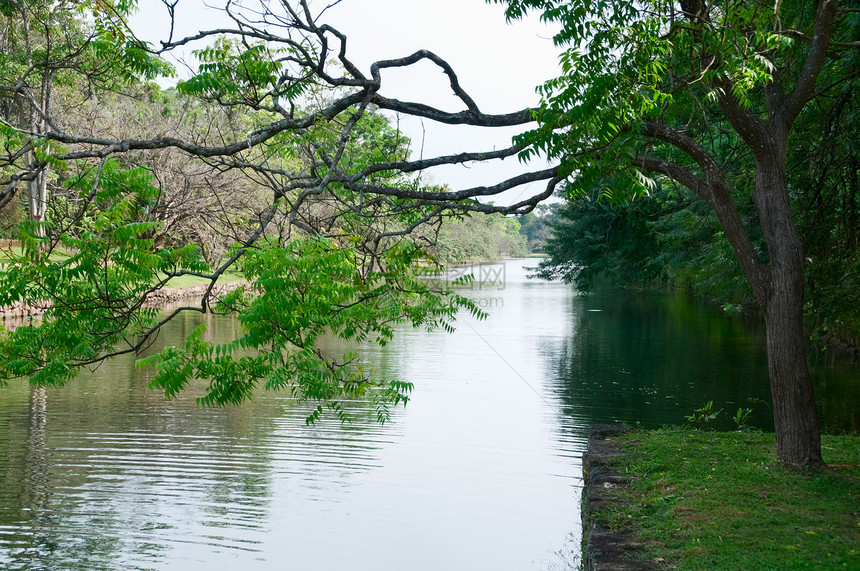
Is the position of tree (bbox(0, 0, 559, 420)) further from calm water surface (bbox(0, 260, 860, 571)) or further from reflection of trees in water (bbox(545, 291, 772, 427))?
reflection of trees in water (bbox(545, 291, 772, 427))

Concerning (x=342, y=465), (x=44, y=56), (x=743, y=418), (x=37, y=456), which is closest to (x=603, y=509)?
(x=342, y=465)

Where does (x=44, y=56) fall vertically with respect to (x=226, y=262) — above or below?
above

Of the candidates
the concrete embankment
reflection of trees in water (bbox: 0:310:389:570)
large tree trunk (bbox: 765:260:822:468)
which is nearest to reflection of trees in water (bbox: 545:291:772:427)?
the concrete embankment

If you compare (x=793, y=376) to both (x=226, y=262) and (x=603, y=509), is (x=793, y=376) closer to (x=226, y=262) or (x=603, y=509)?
(x=603, y=509)

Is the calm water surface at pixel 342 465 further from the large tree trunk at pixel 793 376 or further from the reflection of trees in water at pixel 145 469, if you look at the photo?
the large tree trunk at pixel 793 376

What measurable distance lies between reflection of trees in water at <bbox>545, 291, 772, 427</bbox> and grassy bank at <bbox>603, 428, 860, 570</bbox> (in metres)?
5.50

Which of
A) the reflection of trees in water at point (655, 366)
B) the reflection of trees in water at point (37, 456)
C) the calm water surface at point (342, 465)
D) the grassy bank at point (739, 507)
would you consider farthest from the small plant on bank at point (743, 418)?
the reflection of trees in water at point (37, 456)

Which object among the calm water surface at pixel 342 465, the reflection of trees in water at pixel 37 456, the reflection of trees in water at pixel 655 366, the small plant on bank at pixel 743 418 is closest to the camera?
the calm water surface at pixel 342 465

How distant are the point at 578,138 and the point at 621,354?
17.7 meters

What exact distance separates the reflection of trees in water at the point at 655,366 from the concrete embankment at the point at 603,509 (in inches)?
191

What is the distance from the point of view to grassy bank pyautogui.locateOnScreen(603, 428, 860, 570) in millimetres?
5898

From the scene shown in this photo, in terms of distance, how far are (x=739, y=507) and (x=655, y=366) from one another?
1427cm

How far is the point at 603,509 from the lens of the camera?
7.40 metres

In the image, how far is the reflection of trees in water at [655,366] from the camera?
16.1 m
